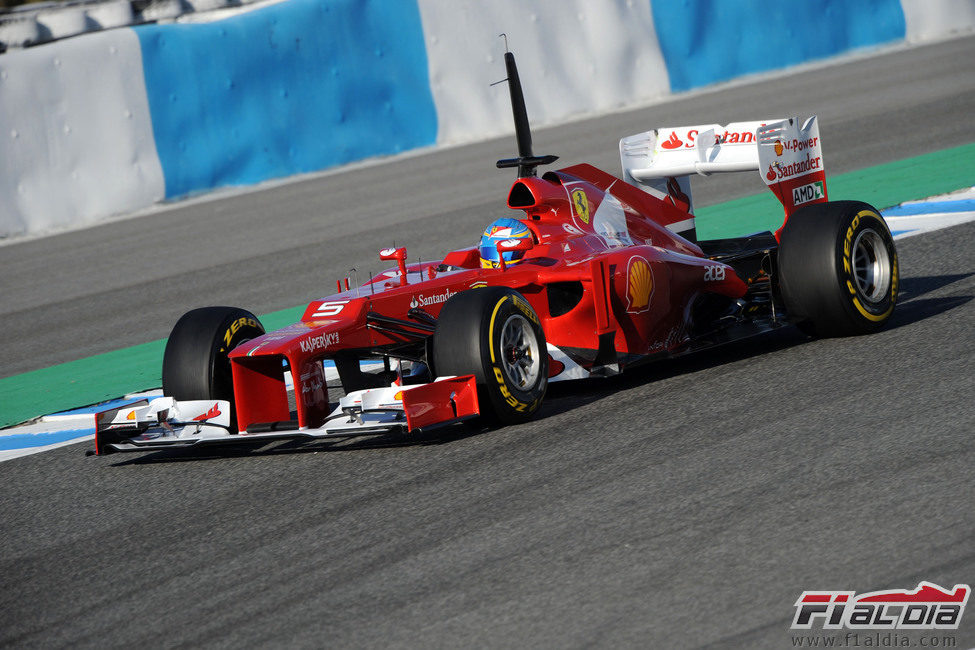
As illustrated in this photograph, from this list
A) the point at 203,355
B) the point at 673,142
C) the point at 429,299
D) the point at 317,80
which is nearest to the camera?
the point at 203,355

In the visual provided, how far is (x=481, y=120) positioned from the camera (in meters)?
21.2

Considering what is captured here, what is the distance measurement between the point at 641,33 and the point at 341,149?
5699 mm

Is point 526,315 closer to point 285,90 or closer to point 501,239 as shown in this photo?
point 501,239

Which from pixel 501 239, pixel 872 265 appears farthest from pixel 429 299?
pixel 872 265

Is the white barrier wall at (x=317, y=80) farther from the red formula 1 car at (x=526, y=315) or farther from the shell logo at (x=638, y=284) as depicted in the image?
the shell logo at (x=638, y=284)

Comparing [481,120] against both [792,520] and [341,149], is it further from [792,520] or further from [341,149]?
[792,520]

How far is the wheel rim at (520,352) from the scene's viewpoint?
261 inches

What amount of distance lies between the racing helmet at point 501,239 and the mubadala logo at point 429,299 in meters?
0.33

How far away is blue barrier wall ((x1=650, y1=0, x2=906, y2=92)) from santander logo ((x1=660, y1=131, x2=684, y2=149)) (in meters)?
13.9

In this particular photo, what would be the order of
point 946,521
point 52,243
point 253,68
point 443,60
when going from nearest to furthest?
point 946,521 → point 52,243 → point 253,68 → point 443,60

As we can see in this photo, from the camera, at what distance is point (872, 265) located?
25.2ft

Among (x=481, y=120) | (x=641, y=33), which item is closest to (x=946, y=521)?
(x=481, y=120)

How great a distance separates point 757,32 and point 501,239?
17.3 metres

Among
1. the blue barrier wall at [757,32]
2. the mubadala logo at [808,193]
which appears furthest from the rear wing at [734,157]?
the blue barrier wall at [757,32]
